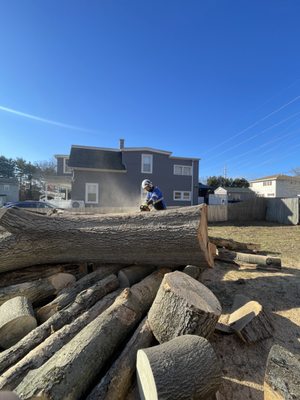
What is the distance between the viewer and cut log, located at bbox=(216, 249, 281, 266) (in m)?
5.32

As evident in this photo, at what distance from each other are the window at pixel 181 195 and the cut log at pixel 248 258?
15.2 meters

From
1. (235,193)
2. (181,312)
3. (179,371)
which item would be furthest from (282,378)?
(235,193)

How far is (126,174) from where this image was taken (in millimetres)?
19719

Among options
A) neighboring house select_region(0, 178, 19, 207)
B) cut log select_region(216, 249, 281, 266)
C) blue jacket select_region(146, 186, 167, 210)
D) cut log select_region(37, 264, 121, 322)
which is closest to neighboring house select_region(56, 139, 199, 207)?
blue jacket select_region(146, 186, 167, 210)

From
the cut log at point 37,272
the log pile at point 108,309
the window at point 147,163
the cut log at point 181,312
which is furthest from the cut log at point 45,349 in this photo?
the window at point 147,163

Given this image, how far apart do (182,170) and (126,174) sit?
5.01 meters

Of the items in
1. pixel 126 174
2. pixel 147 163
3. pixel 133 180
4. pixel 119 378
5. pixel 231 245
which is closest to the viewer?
pixel 119 378

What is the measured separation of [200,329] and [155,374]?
27.1 inches

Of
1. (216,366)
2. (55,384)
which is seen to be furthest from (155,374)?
(55,384)

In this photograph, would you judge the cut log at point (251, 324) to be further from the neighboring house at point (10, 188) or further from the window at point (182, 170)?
the neighboring house at point (10, 188)

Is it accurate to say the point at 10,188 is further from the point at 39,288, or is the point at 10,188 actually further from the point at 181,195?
the point at 39,288

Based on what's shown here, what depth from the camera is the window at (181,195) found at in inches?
832

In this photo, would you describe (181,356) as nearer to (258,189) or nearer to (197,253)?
(197,253)

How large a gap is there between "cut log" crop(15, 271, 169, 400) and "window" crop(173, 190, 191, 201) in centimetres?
1867
